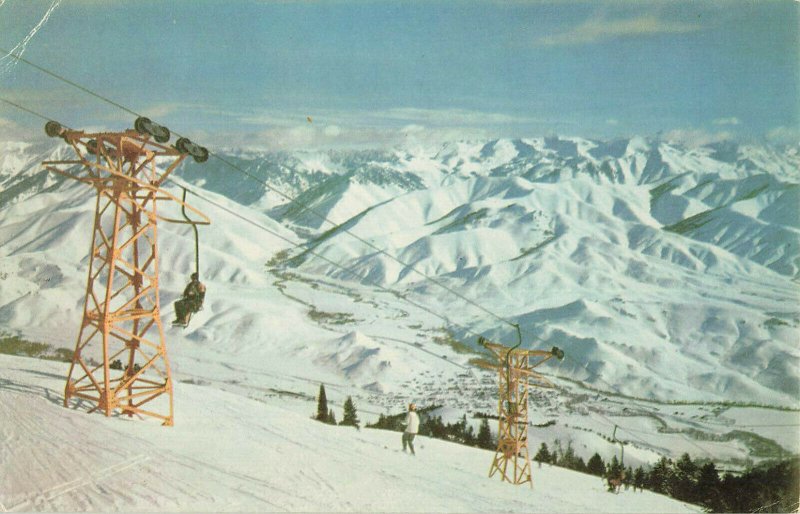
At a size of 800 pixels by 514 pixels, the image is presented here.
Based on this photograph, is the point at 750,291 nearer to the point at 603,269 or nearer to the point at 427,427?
the point at 603,269

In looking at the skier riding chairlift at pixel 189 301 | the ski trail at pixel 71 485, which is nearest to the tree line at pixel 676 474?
the skier riding chairlift at pixel 189 301

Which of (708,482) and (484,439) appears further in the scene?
(484,439)

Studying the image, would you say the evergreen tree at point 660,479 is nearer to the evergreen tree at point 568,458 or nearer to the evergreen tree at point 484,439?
the evergreen tree at point 568,458

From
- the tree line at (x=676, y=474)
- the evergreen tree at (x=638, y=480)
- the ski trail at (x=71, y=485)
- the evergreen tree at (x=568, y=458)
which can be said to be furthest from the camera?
the evergreen tree at (x=568, y=458)

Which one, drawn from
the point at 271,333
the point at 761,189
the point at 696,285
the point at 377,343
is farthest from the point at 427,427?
the point at 761,189

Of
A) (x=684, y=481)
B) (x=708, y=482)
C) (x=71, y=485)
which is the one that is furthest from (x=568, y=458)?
(x=71, y=485)

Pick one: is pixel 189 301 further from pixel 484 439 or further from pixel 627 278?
pixel 627 278
